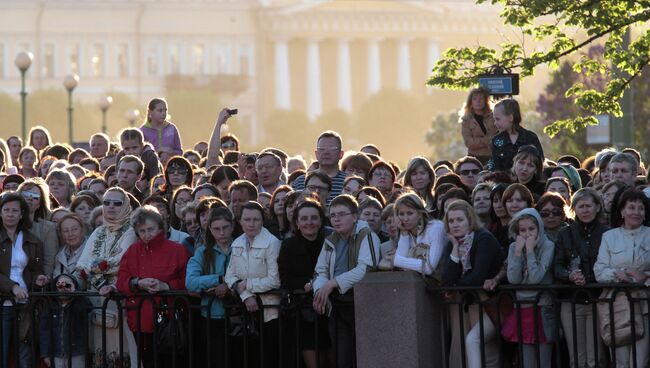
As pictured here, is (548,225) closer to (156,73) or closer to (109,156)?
(109,156)

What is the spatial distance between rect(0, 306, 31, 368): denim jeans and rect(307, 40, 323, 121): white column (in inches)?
4749

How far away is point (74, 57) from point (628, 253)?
120914 millimetres

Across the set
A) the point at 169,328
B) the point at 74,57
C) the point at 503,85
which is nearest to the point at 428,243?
the point at 169,328

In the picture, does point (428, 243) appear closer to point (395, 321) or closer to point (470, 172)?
point (395, 321)

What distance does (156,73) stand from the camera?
13538cm

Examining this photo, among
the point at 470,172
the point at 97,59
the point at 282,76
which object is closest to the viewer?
the point at 470,172

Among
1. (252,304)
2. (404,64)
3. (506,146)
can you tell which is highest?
(404,64)

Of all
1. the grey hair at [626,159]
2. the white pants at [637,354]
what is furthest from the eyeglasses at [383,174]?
the white pants at [637,354]

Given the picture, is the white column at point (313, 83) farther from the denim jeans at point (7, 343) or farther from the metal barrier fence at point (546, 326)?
the metal barrier fence at point (546, 326)

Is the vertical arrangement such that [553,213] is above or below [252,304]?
above

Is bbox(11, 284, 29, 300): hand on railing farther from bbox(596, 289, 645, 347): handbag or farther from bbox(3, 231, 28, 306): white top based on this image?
bbox(596, 289, 645, 347): handbag

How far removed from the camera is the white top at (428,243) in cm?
1471

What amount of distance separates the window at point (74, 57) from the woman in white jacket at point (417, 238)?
119 m

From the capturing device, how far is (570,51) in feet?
69.7
